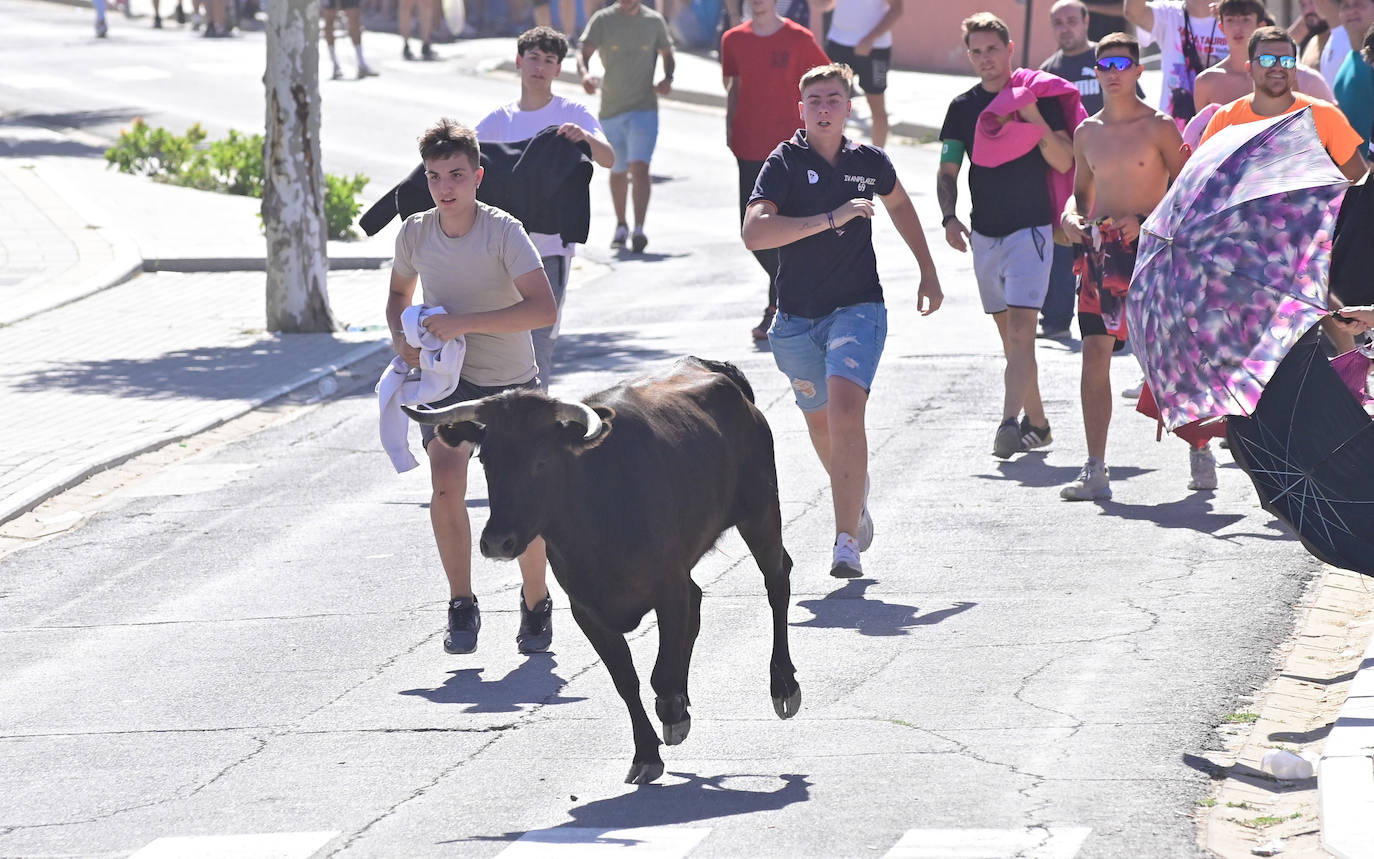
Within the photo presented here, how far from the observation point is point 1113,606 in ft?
29.0

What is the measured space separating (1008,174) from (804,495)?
219cm

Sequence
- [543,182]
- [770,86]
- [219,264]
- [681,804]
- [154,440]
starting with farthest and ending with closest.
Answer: [219,264] < [770,86] < [154,440] < [543,182] < [681,804]

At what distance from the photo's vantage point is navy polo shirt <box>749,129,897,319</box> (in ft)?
30.7

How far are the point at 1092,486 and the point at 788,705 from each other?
12.5 ft

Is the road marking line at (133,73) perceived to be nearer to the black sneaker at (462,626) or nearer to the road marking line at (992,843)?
the black sneaker at (462,626)

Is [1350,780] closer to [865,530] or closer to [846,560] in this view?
[846,560]

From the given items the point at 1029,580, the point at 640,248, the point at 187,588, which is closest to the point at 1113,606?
the point at 1029,580

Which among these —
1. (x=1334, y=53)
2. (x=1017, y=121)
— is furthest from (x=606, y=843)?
(x=1334, y=53)

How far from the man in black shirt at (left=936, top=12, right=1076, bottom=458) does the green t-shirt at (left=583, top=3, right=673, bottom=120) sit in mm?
8387

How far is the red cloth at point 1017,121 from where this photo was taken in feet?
38.1

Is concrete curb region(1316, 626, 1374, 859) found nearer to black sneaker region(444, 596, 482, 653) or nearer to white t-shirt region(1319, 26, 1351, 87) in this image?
black sneaker region(444, 596, 482, 653)

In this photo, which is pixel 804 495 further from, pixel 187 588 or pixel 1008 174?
pixel 187 588

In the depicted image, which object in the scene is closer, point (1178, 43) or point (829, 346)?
point (829, 346)

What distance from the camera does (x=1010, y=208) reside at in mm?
11727
